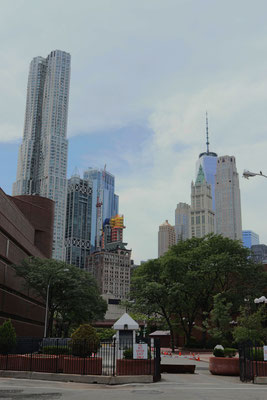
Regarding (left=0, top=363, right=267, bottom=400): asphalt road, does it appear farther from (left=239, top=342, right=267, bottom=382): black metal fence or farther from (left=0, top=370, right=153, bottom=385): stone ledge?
(left=239, top=342, right=267, bottom=382): black metal fence

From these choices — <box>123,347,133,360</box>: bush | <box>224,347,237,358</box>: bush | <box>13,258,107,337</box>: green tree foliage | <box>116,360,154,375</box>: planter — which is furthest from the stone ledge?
<box>13,258,107,337</box>: green tree foliage

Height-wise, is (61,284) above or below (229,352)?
above

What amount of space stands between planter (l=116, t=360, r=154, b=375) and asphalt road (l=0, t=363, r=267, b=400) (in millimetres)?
801

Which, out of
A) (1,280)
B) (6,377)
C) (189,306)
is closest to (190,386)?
(6,377)

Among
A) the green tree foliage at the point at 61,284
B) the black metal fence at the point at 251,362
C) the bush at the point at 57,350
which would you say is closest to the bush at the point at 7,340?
the bush at the point at 57,350

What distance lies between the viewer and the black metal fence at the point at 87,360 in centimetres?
2086

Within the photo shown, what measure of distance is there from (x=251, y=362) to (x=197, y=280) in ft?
123

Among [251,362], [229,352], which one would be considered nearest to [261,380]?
[251,362]

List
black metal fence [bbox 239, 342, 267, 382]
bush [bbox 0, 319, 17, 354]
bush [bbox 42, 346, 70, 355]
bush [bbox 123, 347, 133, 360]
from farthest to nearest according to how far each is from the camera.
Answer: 1. bush [bbox 0, 319, 17, 354]
2. bush [bbox 42, 346, 70, 355]
3. black metal fence [bbox 239, 342, 267, 382]
4. bush [bbox 123, 347, 133, 360]

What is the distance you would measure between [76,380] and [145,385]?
3.23 meters

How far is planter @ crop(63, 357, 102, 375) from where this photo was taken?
21078 millimetres

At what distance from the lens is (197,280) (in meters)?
59.0

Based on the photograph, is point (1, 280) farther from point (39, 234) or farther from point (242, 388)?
point (242, 388)

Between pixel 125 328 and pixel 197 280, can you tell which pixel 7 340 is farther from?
pixel 197 280
